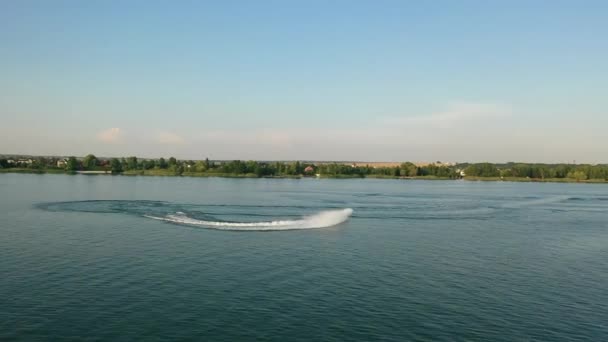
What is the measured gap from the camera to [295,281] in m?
24.9

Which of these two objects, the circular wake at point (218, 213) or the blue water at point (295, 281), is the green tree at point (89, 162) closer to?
the circular wake at point (218, 213)

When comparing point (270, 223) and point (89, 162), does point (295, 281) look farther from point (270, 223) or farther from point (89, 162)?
point (89, 162)

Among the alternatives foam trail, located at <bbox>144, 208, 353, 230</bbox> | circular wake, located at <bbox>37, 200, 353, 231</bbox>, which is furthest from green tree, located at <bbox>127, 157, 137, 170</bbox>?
foam trail, located at <bbox>144, 208, 353, 230</bbox>

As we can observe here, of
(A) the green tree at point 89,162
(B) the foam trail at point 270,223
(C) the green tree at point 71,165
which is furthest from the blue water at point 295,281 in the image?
(A) the green tree at point 89,162

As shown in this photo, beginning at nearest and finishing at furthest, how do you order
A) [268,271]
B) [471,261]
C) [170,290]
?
[170,290] → [268,271] → [471,261]

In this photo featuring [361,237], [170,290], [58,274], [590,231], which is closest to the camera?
[170,290]

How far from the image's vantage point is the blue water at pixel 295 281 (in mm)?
18391

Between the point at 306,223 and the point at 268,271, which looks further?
the point at 306,223

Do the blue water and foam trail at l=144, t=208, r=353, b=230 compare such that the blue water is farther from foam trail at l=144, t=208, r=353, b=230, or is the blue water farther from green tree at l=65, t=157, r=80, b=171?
green tree at l=65, t=157, r=80, b=171

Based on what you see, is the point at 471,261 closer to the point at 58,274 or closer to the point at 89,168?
the point at 58,274

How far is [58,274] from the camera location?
2488cm

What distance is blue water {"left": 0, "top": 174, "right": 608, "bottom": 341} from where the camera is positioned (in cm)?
1839

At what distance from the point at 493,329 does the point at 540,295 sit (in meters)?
6.03

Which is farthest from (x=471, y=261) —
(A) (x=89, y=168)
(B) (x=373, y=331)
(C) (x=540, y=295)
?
(A) (x=89, y=168)
